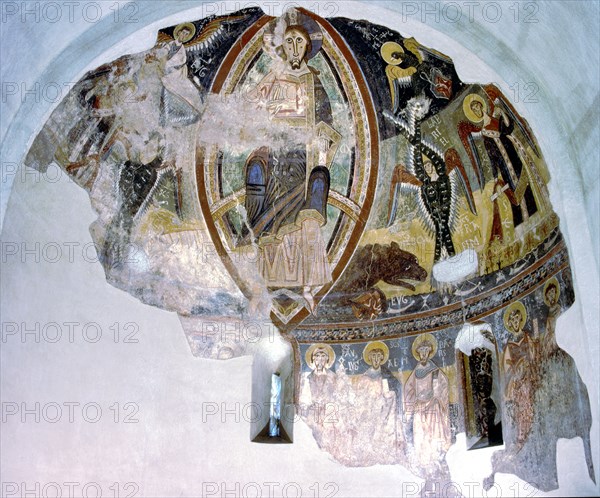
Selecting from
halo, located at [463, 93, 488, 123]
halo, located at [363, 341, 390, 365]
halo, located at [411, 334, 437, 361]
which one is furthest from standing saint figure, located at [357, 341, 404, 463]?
halo, located at [463, 93, 488, 123]

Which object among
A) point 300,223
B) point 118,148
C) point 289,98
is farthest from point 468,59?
point 118,148

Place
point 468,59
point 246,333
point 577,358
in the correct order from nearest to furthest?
point 577,358 < point 468,59 < point 246,333

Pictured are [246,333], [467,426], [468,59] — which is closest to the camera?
[468,59]

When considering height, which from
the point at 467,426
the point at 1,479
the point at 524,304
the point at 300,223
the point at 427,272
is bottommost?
the point at 1,479

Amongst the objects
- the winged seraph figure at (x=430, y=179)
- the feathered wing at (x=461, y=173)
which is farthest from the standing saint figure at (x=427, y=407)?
the feathered wing at (x=461, y=173)

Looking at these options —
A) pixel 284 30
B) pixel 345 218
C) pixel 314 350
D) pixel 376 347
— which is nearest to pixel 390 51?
pixel 284 30

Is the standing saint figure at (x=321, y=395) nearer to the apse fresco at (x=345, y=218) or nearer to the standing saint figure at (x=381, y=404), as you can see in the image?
the apse fresco at (x=345, y=218)

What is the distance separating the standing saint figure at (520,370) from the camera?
796 cm

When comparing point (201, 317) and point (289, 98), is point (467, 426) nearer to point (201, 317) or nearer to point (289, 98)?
point (201, 317)

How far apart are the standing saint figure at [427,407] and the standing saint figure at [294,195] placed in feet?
4.12

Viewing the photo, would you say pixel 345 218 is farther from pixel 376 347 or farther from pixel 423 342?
pixel 423 342

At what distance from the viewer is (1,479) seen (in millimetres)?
7715

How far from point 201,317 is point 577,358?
376 cm

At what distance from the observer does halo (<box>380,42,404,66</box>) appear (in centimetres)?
820
